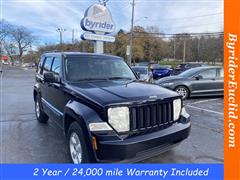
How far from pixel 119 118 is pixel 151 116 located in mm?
527

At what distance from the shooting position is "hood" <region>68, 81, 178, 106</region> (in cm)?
319

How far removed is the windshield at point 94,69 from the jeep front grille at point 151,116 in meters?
1.41

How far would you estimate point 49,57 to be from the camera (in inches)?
227

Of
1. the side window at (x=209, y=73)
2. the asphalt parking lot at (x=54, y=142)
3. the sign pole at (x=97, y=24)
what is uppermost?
the sign pole at (x=97, y=24)

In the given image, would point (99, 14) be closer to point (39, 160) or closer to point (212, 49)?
point (39, 160)

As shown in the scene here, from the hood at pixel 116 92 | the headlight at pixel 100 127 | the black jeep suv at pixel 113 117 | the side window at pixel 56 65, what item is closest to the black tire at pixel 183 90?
the black jeep suv at pixel 113 117

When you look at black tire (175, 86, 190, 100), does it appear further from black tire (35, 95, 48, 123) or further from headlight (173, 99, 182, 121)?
headlight (173, 99, 182, 121)

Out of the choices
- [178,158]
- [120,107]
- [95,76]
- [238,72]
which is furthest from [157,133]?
[95,76]

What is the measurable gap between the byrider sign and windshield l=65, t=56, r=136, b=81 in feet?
27.8

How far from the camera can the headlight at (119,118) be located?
3.07 metres

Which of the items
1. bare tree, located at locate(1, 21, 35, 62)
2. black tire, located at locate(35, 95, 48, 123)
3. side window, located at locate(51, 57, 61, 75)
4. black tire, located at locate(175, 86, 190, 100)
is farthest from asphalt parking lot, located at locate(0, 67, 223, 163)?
bare tree, located at locate(1, 21, 35, 62)

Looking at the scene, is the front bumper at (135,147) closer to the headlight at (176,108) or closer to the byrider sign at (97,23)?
the headlight at (176,108)

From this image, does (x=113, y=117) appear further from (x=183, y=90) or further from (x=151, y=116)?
(x=183, y=90)

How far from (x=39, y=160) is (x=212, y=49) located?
Result: 206 ft
